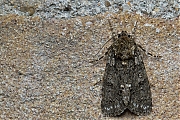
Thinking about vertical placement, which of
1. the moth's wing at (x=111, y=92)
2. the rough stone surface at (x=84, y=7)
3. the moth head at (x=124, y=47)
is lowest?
the moth's wing at (x=111, y=92)

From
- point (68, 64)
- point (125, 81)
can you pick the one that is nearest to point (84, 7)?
point (68, 64)

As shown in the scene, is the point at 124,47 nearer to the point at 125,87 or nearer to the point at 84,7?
the point at 125,87

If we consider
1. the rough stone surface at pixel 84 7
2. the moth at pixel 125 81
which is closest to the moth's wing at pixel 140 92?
the moth at pixel 125 81

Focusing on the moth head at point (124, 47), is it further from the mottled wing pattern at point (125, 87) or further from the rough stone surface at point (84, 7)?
the rough stone surface at point (84, 7)

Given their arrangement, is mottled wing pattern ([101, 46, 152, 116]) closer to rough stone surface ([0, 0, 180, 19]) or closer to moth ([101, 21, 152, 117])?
moth ([101, 21, 152, 117])

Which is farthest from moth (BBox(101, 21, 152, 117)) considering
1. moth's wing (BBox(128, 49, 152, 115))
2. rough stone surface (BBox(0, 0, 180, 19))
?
rough stone surface (BBox(0, 0, 180, 19))

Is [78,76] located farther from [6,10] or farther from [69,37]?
[6,10]

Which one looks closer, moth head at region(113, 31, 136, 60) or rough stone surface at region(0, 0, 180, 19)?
rough stone surface at region(0, 0, 180, 19)
